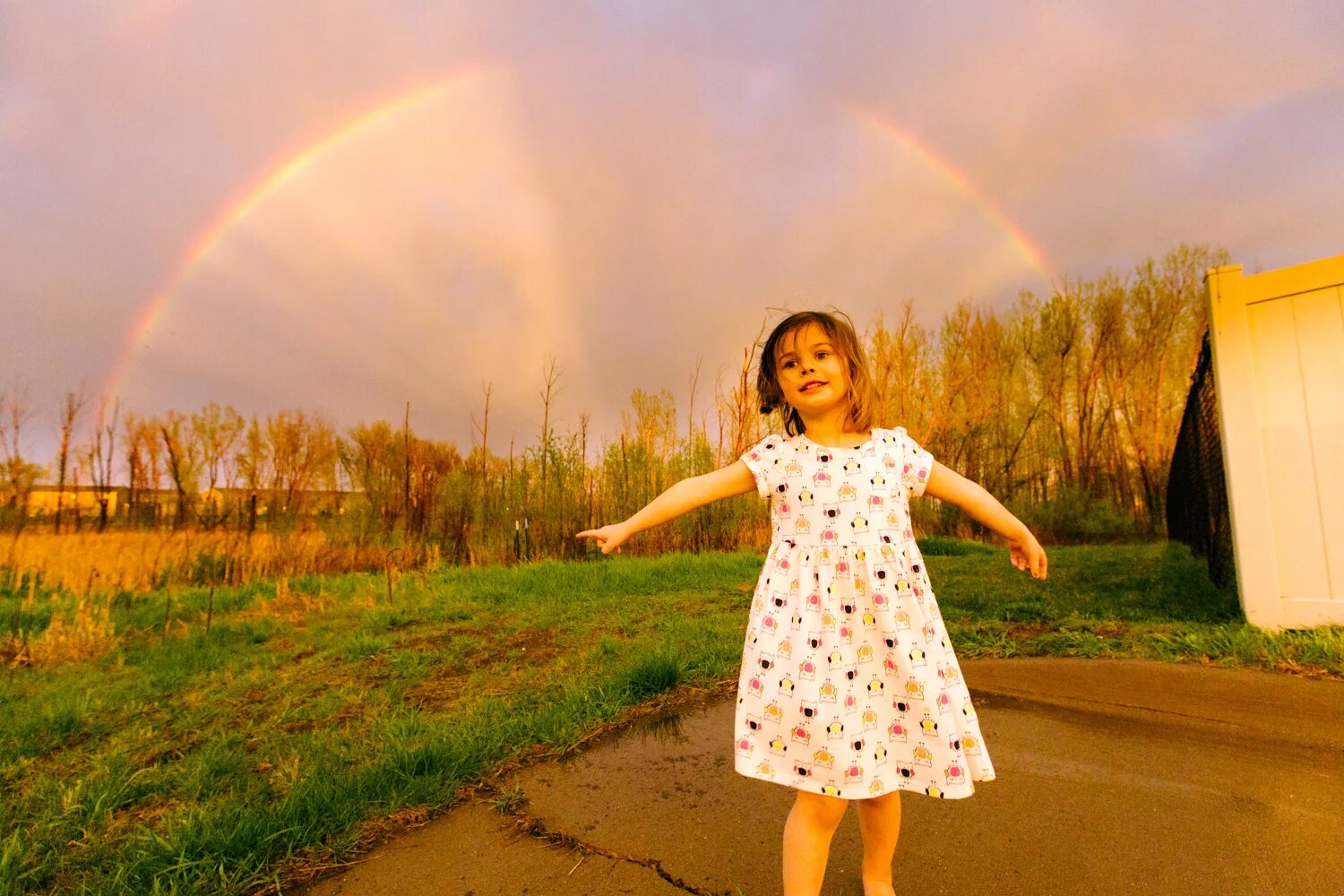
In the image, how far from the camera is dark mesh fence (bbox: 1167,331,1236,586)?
5078 millimetres

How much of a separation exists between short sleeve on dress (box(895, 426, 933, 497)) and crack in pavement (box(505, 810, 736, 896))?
1.18m

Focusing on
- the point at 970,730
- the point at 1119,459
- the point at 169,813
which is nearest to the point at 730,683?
the point at 970,730

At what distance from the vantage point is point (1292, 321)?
4031mm

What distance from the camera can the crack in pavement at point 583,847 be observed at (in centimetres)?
169

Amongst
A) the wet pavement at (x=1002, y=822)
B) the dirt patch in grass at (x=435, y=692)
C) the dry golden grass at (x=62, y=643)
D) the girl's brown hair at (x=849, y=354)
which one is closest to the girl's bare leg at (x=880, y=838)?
the wet pavement at (x=1002, y=822)

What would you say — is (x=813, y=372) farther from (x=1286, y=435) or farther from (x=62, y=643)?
(x=62, y=643)

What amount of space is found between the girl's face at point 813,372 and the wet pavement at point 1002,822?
127 centimetres

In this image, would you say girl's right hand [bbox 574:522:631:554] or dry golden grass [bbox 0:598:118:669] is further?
dry golden grass [bbox 0:598:118:669]

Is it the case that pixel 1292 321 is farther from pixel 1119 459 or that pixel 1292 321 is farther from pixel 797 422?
pixel 1119 459

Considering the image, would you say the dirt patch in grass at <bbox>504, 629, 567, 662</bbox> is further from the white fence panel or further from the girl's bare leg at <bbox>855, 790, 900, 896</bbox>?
the white fence panel

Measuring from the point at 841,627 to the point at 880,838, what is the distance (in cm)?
55

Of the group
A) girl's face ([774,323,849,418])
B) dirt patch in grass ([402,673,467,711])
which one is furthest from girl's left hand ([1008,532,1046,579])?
dirt patch in grass ([402,673,467,711])

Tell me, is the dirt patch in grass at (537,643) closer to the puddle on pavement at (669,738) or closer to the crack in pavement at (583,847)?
the puddle on pavement at (669,738)

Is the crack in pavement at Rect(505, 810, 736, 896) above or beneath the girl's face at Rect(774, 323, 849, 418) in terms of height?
beneath
